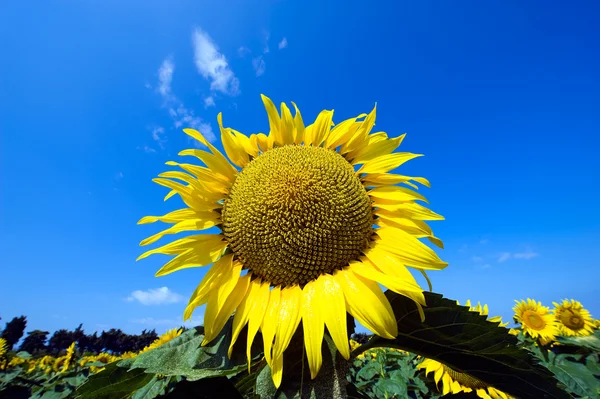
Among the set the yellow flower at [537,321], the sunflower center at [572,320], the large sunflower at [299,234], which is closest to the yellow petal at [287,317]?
the large sunflower at [299,234]

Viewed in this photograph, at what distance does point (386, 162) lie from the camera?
240 cm

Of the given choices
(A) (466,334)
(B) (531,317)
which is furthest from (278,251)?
(B) (531,317)

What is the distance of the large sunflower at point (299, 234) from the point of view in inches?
71.0

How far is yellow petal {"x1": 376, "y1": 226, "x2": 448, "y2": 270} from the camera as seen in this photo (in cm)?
193

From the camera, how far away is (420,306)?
176cm

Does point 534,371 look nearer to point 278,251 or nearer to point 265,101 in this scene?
point 278,251

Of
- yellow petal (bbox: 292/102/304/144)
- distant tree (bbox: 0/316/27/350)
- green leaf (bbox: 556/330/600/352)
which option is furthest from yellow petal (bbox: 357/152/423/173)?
distant tree (bbox: 0/316/27/350)

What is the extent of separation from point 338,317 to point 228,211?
1.01m

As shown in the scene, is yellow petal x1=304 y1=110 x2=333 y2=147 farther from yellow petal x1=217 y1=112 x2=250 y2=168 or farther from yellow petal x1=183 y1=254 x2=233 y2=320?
yellow petal x1=183 y1=254 x2=233 y2=320

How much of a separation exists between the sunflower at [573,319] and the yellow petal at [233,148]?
26.6 ft

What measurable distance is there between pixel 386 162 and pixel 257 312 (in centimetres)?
128

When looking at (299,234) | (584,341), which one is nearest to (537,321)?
(584,341)

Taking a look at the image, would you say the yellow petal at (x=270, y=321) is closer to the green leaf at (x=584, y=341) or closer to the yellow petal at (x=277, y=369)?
the yellow petal at (x=277, y=369)

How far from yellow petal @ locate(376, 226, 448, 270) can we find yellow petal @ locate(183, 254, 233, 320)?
36.3 inches
